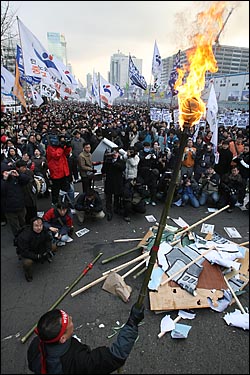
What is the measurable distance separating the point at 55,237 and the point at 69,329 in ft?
12.5

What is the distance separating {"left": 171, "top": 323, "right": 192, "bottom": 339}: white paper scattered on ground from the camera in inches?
144

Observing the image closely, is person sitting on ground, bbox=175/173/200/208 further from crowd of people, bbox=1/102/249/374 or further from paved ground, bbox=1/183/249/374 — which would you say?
paved ground, bbox=1/183/249/374

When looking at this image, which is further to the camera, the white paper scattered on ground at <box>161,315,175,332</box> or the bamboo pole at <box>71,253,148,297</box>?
the bamboo pole at <box>71,253,148,297</box>

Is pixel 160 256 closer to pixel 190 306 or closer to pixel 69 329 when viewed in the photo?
pixel 190 306

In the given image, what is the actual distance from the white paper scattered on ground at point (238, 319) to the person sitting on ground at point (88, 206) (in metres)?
4.09

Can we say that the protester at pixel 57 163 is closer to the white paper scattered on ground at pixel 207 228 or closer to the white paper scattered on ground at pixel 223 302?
the white paper scattered on ground at pixel 207 228

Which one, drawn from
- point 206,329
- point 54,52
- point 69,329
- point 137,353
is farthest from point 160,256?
point 54,52

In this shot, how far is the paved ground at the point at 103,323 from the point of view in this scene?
3225 mm

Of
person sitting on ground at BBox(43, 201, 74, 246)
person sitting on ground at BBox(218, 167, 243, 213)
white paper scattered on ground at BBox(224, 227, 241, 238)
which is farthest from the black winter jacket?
person sitting on ground at BBox(218, 167, 243, 213)

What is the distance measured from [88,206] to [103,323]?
11.2ft

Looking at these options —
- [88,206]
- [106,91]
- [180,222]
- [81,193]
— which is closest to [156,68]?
[106,91]

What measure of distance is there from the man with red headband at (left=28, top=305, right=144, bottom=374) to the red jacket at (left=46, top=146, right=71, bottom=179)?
542 cm

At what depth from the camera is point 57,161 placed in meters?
6.93

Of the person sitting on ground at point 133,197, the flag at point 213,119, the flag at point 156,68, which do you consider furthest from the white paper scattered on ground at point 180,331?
the flag at point 156,68
